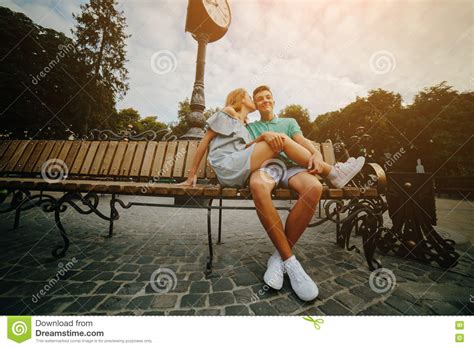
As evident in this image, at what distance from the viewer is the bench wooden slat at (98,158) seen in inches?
110

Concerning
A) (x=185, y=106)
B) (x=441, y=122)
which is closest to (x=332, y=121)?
(x=441, y=122)

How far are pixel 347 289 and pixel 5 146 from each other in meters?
4.78

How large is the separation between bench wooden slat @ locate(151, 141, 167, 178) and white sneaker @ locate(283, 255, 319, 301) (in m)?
1.95

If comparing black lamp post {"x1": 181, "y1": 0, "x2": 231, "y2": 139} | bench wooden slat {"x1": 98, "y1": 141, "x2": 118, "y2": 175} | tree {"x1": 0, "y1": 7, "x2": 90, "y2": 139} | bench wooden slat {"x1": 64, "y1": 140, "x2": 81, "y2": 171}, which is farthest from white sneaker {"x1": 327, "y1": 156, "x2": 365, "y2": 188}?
tree {"x1": 0, "y1": 7, "x2": 90, "y2": 139}

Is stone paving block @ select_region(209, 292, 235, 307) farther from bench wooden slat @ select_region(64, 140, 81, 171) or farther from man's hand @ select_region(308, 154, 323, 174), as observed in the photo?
bench wooden slat @ select_region(64, 140, 81, 171)

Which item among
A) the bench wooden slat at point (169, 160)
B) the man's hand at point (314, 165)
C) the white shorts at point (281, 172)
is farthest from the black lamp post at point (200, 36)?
the man's hand at point (314, 165)

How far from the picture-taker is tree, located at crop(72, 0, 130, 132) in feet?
39.6

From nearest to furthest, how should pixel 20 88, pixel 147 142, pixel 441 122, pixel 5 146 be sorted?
1. pixel 147 142
2. pixel 5 146
3. pixel 20 88
4. pixel 441 122

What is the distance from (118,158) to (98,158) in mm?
289

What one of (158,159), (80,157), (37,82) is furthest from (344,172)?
(37,82)

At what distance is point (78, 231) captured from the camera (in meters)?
2.98

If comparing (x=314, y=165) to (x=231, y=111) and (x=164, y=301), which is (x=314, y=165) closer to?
(x=231, y=111)

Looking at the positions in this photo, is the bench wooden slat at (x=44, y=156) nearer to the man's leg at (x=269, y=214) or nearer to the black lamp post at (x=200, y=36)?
the black lamp post at (x=200, y=36)
